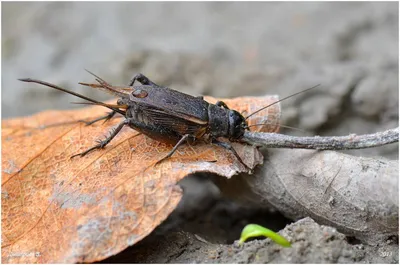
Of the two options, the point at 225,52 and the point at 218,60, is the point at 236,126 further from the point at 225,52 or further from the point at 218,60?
the point at 225,52

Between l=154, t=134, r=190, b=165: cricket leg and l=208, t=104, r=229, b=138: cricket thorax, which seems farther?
l=208, t=104, r=229, b=138: cricket thorax

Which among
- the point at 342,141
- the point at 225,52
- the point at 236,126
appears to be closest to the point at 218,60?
the point at 225,52

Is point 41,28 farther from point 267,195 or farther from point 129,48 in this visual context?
point 267,195

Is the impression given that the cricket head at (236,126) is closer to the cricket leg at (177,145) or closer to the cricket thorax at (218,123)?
the cricket thorax at (218,123)

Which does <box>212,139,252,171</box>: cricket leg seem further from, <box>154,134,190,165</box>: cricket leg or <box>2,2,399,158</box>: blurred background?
<box>2,2,399,158</box>: blurred background

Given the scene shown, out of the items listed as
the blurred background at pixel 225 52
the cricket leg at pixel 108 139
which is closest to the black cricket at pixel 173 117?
the cricket leg at pixel 108 139

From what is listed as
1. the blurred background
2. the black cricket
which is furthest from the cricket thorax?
the blurred background
